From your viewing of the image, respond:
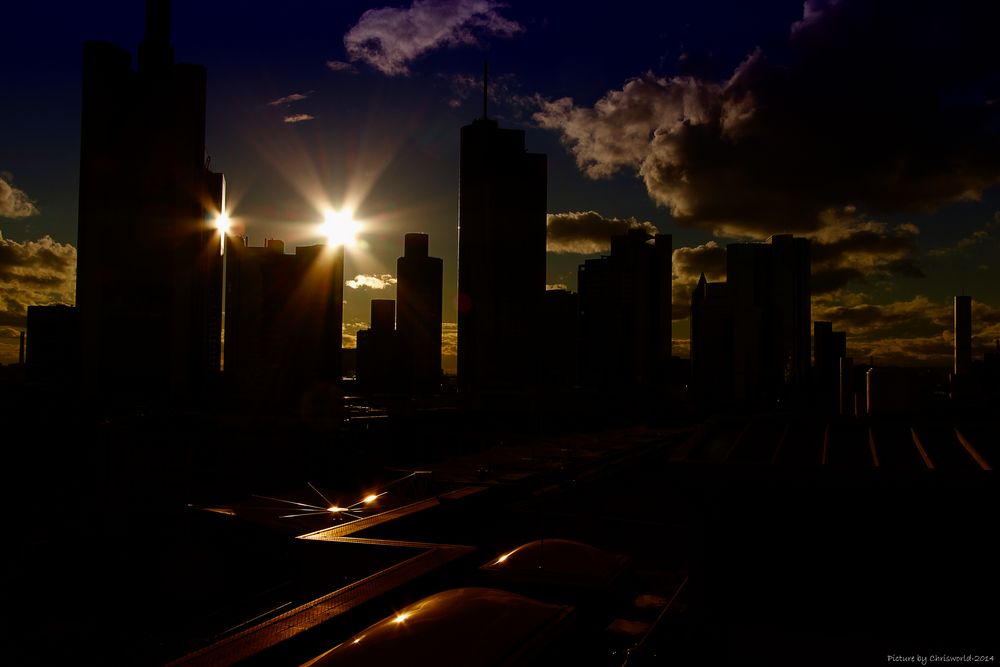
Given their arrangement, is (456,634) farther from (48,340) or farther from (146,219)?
(48,340)

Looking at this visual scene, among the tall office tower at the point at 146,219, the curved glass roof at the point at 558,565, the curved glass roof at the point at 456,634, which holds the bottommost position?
the curved glass roof at the point at 558,565

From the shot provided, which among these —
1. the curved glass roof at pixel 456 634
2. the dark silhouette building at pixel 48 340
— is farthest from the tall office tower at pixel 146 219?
the curved glass roof at pixel 456 634

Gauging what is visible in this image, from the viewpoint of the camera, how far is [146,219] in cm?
17125

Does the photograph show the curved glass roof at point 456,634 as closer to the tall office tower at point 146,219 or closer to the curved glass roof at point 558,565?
the curved glass roof at point 558,565

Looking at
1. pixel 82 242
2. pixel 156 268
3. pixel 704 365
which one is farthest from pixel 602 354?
pixel 82 242

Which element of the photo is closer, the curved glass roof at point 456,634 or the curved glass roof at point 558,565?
the curved glass roof at point 456,634

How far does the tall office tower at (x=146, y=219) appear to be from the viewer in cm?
15950

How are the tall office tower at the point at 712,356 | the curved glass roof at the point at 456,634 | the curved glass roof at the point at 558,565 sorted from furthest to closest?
the tall office tower at the point at 712,356 < the curved glass roof at the point at 558,565 < the curved glass roof at the point at 456,634

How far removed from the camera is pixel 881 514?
8.92 m

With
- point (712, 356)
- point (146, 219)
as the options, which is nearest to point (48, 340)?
point (146, 219)

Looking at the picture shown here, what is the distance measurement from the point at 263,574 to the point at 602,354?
188179 millimetres

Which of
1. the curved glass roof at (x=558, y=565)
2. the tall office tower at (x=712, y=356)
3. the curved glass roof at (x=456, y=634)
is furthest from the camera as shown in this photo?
the tall office tower at (x=712, y=356)

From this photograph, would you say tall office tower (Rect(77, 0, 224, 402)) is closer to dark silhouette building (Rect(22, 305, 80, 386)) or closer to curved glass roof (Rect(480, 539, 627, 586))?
dark silhouette building (Rect(22, 305, 80, 386))

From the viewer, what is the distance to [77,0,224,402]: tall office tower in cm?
15950
